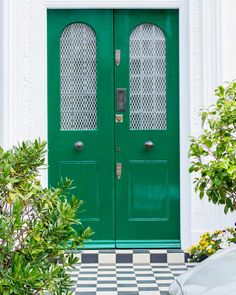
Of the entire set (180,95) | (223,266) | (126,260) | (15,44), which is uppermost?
(15,44)

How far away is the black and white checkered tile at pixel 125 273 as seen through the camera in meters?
6.96

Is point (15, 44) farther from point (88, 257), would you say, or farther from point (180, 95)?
point (88, 257)

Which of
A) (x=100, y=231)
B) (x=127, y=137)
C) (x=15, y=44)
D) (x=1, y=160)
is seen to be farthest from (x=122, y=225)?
(x=1, y=160)

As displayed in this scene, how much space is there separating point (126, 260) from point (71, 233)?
3705mm

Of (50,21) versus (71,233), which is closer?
(71,233)

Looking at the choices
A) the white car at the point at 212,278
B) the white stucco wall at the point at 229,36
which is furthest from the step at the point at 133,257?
the white car at the point at 212,278

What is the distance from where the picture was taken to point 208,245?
290 inches

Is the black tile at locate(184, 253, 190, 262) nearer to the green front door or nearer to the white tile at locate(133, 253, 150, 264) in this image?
the green front door

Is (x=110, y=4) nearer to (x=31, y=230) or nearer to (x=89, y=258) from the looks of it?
(x=89, y=258)

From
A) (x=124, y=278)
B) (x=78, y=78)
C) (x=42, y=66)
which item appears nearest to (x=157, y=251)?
(x=124, y=278)

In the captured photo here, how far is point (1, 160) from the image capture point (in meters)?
4.58

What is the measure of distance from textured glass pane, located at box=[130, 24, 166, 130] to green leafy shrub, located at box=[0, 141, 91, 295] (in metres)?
3.73

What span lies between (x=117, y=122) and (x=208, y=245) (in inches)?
67.0

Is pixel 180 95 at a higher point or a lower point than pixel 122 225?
higher
